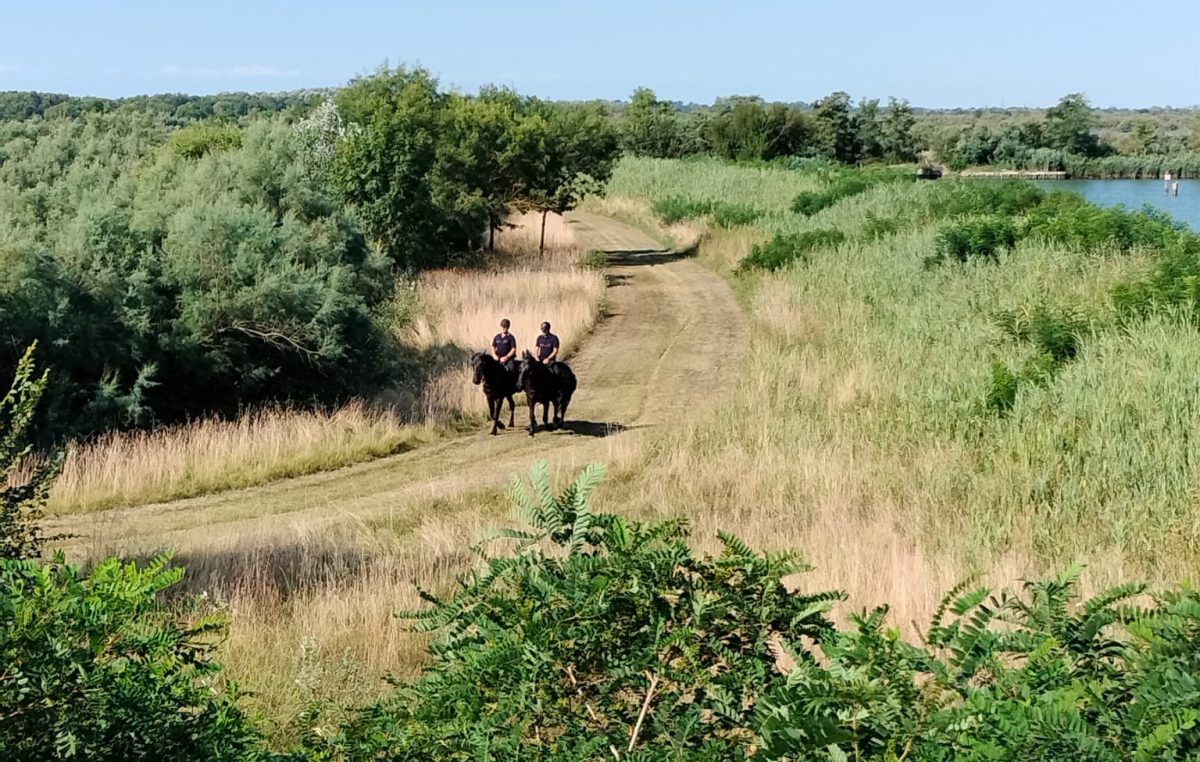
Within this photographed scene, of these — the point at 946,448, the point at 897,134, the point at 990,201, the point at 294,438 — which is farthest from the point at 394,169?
the point at 897,134

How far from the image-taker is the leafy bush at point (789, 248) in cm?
2869

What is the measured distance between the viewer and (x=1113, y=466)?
37.4 feet

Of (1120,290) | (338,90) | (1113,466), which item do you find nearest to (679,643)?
(1113,466)

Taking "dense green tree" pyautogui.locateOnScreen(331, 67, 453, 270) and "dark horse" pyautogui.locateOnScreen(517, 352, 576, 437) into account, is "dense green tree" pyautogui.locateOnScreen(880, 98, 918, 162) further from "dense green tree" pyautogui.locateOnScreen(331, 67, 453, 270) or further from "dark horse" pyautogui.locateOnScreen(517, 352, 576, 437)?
"dark horse" pyautogui.locateOnScreen(517, 352, 576, 437)

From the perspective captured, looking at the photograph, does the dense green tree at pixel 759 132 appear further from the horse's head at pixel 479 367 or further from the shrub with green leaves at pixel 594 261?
the horse's head at pixel 479 367

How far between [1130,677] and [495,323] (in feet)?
65.1

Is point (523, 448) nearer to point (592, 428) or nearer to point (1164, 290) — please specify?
point (592, 428)

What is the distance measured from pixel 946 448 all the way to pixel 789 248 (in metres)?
16.6

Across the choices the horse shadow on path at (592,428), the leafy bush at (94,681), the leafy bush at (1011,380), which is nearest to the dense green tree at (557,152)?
the horse shadow on path at (592,428)

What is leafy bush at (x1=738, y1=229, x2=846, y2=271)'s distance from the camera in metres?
28.7

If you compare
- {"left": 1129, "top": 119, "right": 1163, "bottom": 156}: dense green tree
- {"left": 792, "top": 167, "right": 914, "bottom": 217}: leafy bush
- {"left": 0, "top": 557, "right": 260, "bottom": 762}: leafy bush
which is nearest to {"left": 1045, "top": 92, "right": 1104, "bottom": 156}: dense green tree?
{"left": 1129, "top": 119, "right": 1163, "bottom": 156}: dense green tree

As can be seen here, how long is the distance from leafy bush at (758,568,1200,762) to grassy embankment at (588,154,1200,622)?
14.2 ft

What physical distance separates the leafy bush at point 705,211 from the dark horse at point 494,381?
22027 mm

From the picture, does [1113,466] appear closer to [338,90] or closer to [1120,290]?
[1120,290]
